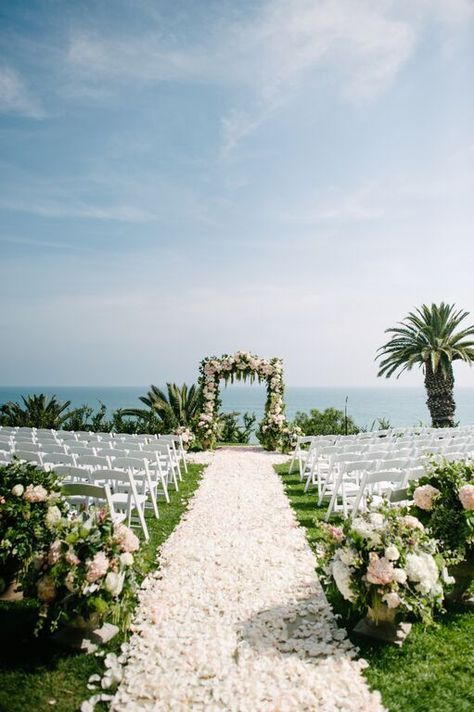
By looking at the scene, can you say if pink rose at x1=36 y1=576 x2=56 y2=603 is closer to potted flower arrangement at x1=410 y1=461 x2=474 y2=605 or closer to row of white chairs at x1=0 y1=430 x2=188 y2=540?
row of white chairs at x1=0 y1=430 x2=188 y2=540

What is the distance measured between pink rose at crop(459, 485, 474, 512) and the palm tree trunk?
16699 mm

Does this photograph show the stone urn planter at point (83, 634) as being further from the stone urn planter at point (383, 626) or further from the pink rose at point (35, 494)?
the stone urn planter at point (383, 626)

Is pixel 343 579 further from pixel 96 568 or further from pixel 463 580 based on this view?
pixel 96 568

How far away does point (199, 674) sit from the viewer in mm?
3291

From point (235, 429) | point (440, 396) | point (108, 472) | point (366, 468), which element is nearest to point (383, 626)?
point (366, 468)

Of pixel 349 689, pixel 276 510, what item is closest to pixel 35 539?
pixel 349 689

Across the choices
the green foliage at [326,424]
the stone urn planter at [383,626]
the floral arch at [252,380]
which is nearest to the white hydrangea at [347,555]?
the stone urn planter at [383,626]

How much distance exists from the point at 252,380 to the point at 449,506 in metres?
12.6

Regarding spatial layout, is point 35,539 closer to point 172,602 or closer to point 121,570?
point 121,570

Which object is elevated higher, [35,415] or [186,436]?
[35,415]

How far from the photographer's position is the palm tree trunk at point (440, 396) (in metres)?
19.4

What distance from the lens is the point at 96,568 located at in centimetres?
333

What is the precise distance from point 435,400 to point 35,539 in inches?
730

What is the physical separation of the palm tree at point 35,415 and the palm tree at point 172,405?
2.62m
